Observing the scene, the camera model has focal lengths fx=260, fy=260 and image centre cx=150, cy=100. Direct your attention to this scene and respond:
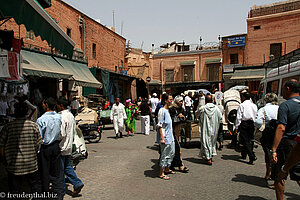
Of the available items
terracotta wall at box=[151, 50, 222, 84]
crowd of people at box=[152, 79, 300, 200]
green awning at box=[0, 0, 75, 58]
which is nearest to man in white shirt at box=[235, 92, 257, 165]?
crowd of people at box=[152, 79, 300, 200]

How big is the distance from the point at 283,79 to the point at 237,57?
67.3ft

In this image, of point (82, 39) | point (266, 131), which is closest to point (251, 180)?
point (266, 131)

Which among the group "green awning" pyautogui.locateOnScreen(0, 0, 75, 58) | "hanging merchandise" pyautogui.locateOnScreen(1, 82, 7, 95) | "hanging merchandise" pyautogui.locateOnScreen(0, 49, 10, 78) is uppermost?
"green awning" pyautogui.locateOnScreen(0, 0, 75, 58)

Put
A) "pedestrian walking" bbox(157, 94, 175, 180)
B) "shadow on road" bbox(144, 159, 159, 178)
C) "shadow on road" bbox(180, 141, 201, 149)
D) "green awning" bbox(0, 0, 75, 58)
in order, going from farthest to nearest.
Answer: "shadow on road" bbox(180, 141, 201, 149) < "shadow on road" bbox(144, 159, 159, 178) < "pedestrian walking" bbox(157, 94, 175, 180) < "green awning" bbox(0, 0, 75, 58)

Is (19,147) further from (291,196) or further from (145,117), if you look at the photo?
(145,117)

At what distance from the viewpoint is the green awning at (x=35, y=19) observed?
3965 millimetres

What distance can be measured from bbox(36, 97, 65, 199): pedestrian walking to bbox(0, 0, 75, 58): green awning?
144 cm

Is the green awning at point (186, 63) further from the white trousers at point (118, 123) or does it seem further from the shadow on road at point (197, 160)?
the shadow on road at point (197, 160)

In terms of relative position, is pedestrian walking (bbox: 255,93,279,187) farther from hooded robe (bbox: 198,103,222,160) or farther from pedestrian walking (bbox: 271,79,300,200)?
hooded robe (bbox: 198,103,222,160)

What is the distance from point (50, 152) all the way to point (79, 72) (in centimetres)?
1221

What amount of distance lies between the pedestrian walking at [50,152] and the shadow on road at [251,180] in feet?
11.8

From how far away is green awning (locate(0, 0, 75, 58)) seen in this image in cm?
396

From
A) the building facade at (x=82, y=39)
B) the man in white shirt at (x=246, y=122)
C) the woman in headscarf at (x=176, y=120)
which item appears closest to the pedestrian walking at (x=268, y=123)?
the man in white shirt at (x=246, y=122)

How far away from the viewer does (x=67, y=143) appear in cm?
464
